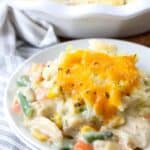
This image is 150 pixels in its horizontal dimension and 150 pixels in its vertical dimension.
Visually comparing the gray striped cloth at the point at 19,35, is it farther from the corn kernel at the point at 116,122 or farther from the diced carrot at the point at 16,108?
the corn kernel at the point at 116,122

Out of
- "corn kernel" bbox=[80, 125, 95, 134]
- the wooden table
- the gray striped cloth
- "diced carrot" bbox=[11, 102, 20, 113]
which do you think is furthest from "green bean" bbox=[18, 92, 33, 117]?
the wooden table

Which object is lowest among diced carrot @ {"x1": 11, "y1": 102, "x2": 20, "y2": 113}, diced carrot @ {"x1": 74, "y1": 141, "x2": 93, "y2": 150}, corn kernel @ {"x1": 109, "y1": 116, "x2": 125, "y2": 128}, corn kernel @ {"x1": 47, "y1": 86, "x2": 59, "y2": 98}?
diced carrot @ {"x1": 11, "y1": 102, "x2": 20, "y2": 113}

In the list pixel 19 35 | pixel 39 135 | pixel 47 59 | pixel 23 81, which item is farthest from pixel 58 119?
pixel 19 35

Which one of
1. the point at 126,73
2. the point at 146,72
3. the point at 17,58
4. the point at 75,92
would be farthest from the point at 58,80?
the point at 17,58

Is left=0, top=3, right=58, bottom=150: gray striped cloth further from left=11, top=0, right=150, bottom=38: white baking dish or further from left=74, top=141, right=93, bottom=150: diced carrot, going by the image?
left=74, top=141, right=93, bottom=150: diced carrot

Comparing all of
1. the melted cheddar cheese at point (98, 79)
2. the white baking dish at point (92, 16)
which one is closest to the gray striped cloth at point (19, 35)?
the white baking dish at point (92, 16)

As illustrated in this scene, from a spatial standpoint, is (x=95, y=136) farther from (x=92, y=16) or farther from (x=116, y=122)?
(x=92, y=16)
